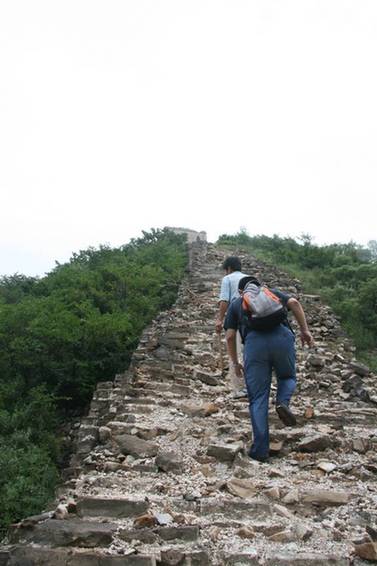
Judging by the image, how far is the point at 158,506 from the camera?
3.95 m

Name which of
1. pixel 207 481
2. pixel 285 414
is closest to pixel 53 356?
pixel 285 414

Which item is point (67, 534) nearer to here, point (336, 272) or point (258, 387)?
point (258, 387)

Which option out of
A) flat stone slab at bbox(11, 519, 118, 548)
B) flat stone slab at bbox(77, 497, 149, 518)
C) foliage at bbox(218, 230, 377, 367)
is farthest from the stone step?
foliage at bbox(218, 230, 377, 367)

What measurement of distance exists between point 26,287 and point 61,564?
14866 mm

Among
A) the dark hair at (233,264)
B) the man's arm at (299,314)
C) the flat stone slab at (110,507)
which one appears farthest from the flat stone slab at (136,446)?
the dark hair at (233,264)

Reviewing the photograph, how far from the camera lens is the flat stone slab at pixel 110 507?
150 inches

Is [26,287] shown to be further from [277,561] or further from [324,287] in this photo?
[277,561]

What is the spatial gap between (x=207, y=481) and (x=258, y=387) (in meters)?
1.07

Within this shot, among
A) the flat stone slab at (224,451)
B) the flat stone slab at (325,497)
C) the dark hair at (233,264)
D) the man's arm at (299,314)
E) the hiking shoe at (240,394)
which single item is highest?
the dark hair at (233,264)

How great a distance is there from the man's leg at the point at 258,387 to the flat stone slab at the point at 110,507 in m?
1.51

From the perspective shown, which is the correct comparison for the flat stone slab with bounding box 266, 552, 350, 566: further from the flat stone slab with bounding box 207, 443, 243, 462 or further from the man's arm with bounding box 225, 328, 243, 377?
the man's arm with bounding box 225, 328, 243, 377

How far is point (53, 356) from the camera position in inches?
383

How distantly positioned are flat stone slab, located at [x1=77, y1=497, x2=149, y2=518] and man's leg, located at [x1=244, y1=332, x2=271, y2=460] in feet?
4.95

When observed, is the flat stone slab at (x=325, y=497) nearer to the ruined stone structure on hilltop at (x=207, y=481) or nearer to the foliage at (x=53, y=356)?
the ruined stone structure on hilltop at (x=207, y=481)
